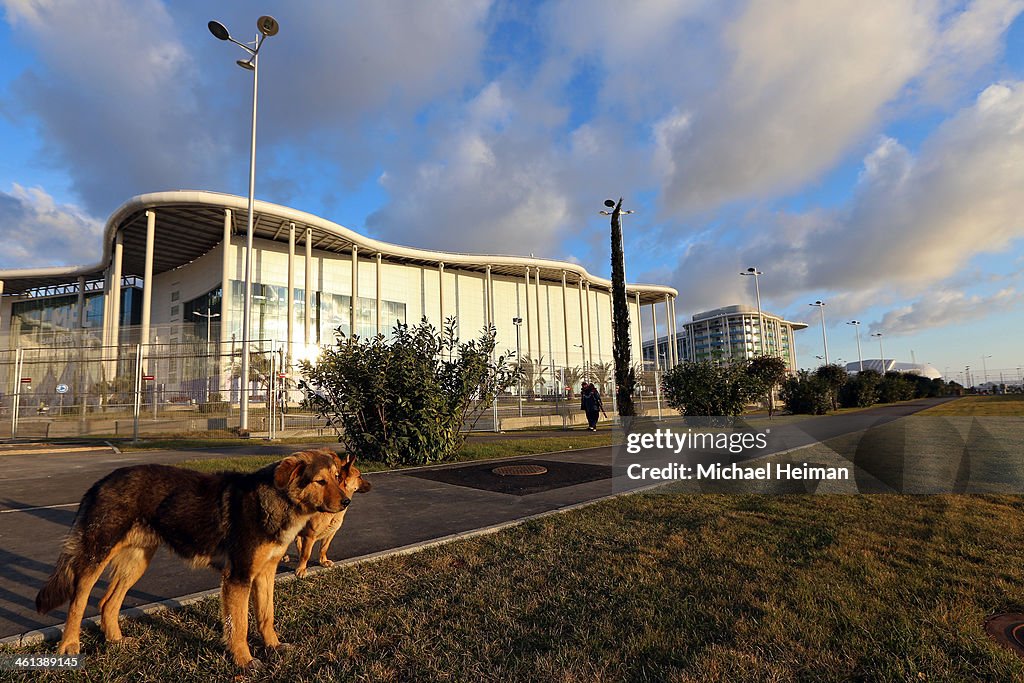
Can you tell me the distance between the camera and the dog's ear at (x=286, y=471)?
9.68 ft

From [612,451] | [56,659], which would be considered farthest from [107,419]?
[56,659]

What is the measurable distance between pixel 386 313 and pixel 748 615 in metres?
65.4

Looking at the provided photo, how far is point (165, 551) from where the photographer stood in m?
4.78

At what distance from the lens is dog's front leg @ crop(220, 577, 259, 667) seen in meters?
2.76

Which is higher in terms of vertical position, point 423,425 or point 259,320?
point 259,320

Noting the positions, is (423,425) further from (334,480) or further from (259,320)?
(259,320)

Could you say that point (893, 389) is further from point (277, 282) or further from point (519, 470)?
point (277, 282)

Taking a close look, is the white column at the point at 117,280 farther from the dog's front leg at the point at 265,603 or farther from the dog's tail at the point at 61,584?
the dog's front leg at the point at 265,603

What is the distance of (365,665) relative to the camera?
2664 millimetres

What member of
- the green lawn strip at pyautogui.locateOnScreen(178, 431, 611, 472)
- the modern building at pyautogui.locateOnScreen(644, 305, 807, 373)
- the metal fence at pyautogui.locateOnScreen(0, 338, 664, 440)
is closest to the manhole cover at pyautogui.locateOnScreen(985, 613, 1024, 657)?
the green lawn strip at pyautogui.locateOnScreen(178, 431, 611, 472)

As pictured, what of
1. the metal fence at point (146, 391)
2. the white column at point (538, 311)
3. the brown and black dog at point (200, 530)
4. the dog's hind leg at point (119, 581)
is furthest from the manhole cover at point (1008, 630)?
the white column at point (538, 311)

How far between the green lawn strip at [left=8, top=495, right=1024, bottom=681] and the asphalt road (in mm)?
623

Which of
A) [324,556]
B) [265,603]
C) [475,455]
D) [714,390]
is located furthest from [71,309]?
[265,603]

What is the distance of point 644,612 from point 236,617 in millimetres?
2401
